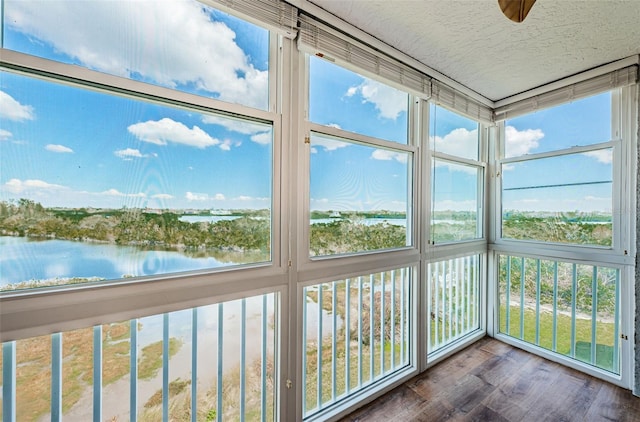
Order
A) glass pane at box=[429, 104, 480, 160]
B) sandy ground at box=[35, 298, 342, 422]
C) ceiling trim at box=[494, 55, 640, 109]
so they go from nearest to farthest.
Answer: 1. sandy ground at box=[35, 298, 342, 422]
2. ceiling trim at box=[494, 55, 640, 109]
3. glass pane at box=[429, 104, 480, 160]

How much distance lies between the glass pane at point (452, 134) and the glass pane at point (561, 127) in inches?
13.9

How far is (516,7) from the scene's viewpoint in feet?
2.80

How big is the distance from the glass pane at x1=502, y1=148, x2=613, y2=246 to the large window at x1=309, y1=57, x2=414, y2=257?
4.45 ft

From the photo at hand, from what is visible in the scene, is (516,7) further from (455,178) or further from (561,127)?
(561,127)

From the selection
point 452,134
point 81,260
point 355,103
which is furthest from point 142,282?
point 452,134

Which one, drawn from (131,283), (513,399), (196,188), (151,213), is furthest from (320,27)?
(513,399)

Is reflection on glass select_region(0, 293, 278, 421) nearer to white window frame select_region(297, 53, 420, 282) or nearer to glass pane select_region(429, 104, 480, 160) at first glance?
white window frame select_region(297, 53, 420, 282)

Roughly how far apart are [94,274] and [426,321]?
2.28 meters

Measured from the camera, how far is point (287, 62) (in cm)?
148

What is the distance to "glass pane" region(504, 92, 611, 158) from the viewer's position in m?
2.12

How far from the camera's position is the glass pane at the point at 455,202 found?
2.34 meters

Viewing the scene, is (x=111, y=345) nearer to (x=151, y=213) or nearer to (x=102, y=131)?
(x=151, y=213)

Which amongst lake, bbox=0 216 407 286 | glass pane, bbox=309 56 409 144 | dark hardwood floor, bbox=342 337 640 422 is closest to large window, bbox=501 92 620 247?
dark hardwood floor, bbox=342 337 640 422

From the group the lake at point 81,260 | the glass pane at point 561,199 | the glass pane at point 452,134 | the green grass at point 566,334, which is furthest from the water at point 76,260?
the green grass at point 566,334
